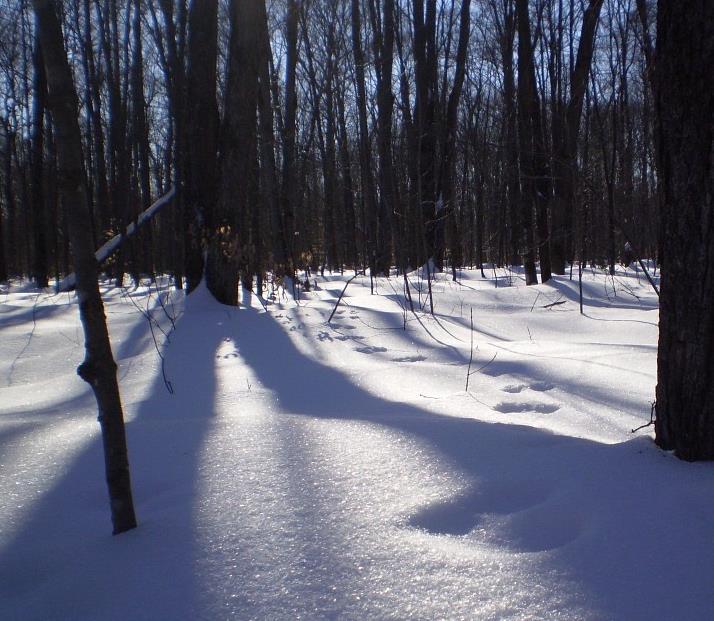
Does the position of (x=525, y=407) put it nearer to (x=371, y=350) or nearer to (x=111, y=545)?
(x=371, y=350)

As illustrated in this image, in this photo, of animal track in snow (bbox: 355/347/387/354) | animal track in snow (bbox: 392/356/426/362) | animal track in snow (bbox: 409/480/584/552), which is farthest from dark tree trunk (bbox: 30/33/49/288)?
animal track in snow (bbox: 409/480/584/552)

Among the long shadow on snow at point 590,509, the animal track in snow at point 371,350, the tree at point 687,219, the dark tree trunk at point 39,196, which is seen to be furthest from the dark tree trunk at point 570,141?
the dark tree trunk at point 39,196

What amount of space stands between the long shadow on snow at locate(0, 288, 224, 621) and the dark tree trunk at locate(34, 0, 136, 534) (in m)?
0.09

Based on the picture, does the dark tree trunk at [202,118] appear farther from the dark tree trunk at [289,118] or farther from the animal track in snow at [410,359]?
the dark tree trunk at [289,118]

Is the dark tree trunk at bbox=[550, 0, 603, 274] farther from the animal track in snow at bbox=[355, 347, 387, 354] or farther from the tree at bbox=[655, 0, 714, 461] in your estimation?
the tree at bbox=[655, 0, 714, 461]

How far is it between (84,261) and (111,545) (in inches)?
25.5

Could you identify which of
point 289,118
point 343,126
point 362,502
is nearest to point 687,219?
point 362,502

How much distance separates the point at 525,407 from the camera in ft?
7.97

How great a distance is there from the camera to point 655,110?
1.55 metres

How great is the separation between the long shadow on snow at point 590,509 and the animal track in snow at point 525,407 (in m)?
0.47

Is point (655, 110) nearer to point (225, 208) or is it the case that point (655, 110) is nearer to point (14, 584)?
point (14, 584)

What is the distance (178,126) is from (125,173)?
2.76 metres

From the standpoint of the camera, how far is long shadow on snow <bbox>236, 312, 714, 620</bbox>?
1.03 m

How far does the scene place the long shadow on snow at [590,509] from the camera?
1.03m
